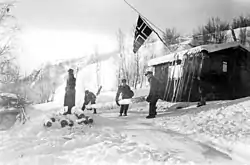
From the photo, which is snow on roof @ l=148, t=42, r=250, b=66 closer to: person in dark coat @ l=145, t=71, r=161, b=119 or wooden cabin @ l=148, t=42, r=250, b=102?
wooden cabin @ l=148, t=42, r=250, b=102

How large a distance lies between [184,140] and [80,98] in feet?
49.7

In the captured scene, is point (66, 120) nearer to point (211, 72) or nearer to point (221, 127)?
point (221, 127)

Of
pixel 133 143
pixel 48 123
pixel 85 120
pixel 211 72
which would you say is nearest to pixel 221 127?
pixel 133 143

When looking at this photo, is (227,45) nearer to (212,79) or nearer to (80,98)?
(212,79)

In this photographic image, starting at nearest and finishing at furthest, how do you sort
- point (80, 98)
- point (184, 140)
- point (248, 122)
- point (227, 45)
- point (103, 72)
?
point (184, 140) < point (248, 122) < point (227, 45) < point (80, 98) < point (103, 72)

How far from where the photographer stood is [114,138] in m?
6.07

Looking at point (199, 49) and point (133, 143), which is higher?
point (199, 49)

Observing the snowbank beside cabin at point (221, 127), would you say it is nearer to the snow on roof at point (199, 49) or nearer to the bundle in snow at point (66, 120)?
the bundle in snow at point (66, 120)

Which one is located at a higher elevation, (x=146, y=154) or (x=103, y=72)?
(x=103, y=72)

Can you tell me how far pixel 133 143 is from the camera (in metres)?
5.66

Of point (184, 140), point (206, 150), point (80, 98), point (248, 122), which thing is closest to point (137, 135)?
point (184, 140)

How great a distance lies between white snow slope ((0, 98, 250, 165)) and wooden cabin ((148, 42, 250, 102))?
5296 mm

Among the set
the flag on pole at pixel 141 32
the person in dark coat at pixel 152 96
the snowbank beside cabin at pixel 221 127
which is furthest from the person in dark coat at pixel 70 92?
the flag on pole at pixel 141 32

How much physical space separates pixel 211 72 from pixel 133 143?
8.64 meters
